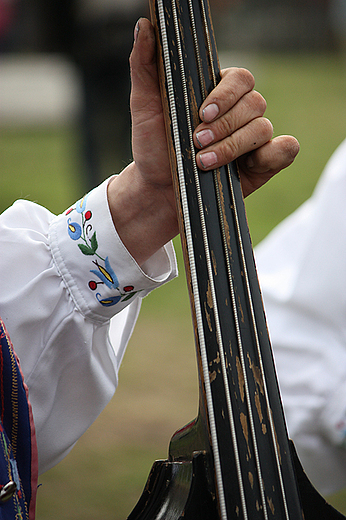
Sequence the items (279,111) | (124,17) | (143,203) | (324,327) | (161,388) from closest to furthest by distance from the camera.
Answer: (143,203), (324,327), (161,388), (124,17), (279,111)

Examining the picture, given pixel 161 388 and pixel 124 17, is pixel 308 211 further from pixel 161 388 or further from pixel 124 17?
pixel 124 17

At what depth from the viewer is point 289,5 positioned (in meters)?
9.10

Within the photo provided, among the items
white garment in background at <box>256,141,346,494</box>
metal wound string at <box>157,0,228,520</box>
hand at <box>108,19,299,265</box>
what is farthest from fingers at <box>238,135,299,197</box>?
white garment in background at <box>256,141,346,494</box>

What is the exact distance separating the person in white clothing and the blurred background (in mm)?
178

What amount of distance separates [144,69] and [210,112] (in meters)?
0.10

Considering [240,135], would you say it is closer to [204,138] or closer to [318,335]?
[204,138]

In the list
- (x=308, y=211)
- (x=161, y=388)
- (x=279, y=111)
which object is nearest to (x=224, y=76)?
(x=308, y=211)

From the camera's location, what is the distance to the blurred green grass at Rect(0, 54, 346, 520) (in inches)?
70.2

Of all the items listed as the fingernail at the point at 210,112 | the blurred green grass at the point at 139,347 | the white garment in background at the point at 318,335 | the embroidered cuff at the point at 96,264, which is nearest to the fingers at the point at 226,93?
the fingernail at the point at 210,112

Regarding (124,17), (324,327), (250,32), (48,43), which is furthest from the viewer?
(250,32)

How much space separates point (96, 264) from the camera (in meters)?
0.66

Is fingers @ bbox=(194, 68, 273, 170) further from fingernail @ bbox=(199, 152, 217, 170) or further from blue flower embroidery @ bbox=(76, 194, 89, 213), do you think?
blue flower embroidery @ bbox=(76, 194, 89, 213)

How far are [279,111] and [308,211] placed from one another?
501cm

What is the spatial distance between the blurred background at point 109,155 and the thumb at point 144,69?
0.27m
